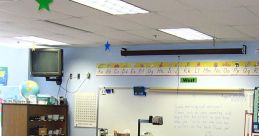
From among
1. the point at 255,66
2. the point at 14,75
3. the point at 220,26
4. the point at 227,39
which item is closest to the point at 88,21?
the point at 220,26

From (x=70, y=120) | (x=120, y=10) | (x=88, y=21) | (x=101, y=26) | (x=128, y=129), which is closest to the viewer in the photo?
(x=120, y=10)

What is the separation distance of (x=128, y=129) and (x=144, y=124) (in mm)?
301

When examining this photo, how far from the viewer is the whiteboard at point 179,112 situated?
6.28 meters

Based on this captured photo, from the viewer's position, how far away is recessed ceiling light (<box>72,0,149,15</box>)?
3914 millimetres

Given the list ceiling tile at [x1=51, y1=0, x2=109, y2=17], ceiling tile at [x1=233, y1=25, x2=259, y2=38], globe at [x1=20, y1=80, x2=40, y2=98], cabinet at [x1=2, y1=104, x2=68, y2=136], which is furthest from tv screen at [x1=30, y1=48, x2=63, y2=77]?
ceiling tile at [x1=233, y1=25, x2=259, y2=38]

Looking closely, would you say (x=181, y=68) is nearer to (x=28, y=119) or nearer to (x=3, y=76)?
(x=28, y=119)

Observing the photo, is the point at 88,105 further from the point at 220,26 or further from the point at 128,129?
the point at 220,26

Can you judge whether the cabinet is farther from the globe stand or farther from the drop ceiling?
the drop ceiling

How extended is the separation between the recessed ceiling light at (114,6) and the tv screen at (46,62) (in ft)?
10.2

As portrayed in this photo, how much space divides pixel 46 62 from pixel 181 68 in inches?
92.2

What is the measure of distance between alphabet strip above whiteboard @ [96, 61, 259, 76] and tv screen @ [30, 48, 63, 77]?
26.8 inches

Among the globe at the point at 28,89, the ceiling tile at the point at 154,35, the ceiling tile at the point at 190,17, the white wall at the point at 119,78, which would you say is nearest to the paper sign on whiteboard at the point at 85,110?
the white wall at the point at 119,78

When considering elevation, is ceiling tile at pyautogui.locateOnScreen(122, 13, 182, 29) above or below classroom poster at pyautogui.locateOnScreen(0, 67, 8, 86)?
above

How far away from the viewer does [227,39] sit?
602 centimetres
